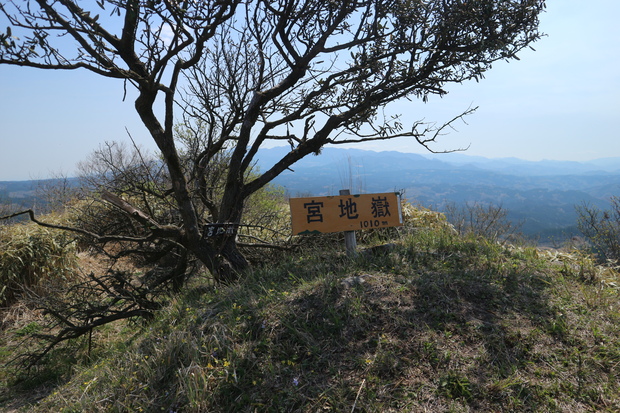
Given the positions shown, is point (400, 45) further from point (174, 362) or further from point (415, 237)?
point (174, 362)

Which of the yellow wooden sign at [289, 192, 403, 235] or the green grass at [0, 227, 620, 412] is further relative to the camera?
the yellow wooden sign at [289, 192, 403, 235]

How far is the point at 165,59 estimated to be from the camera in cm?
355

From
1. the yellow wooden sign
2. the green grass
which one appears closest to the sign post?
the yellow wooden sign

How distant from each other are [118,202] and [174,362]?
1861mm

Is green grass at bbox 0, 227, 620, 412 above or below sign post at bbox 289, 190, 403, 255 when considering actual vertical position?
below

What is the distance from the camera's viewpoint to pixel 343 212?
14.4ft

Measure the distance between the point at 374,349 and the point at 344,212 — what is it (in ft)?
6.49

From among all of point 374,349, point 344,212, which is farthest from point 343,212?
point 374,349

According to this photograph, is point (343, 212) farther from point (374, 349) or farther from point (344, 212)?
point (374, 349)

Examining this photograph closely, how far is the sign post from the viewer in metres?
4.21

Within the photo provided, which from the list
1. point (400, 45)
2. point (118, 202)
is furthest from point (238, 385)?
point (400, 45)

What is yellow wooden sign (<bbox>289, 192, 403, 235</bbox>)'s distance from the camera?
4211mm

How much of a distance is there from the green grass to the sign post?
562mm

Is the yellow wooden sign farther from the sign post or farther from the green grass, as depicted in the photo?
the green grass
